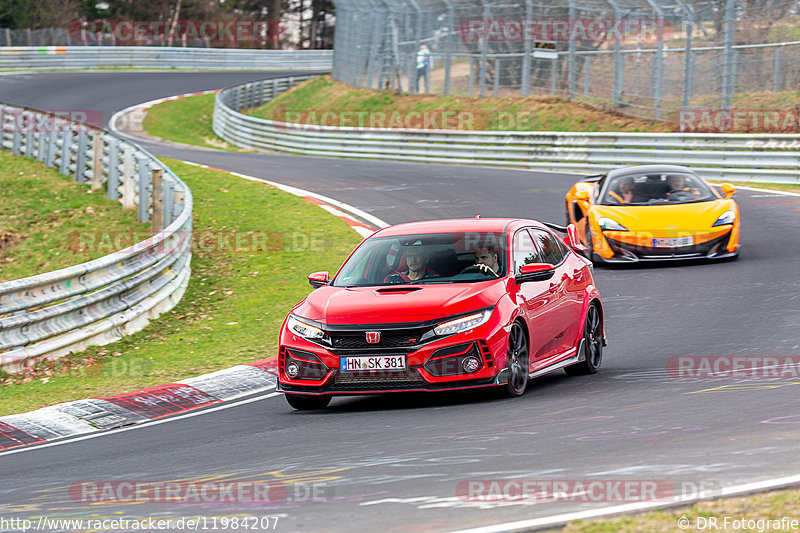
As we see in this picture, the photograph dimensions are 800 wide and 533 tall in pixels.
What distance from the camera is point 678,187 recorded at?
16.4 m

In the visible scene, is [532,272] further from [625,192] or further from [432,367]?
[625,192]

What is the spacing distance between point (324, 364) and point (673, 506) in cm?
394

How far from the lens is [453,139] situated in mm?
32000

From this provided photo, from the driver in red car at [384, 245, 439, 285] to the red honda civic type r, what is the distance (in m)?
0.01

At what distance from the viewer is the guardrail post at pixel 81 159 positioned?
22562 millimetres

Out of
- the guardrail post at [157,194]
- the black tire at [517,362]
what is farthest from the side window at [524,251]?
the guardrail post at [157,194]

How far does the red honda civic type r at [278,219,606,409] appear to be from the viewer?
832 cm

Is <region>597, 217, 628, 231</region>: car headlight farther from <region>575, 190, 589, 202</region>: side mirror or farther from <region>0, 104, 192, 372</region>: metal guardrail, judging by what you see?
<region>0, 104, 192, 372</region>: metal guardrail

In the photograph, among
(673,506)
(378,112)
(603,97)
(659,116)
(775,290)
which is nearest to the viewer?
(673,506)

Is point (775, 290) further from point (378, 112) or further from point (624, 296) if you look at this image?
point (378, 112)

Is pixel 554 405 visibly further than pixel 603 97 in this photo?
No

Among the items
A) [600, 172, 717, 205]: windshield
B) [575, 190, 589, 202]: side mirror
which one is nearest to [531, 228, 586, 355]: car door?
[600, 172, 717, 205]: windshield

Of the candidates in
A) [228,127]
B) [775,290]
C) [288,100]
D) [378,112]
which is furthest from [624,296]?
[288,100]

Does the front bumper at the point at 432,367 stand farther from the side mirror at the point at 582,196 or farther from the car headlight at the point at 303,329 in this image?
the side mirror at the point at 582,196
